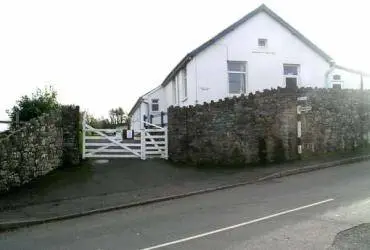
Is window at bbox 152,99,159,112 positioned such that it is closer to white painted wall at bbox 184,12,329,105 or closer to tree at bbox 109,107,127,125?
white painted wall at bbox 184,12,329,105

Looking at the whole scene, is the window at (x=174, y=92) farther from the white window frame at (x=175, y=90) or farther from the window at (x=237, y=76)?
the window at (x=237, y=76)

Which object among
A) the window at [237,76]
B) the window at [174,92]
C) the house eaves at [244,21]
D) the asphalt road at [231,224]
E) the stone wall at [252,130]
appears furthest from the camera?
the window at [174,92]

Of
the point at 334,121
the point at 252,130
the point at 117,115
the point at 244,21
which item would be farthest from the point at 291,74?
the point at 117,115

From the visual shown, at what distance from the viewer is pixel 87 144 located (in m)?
20.4

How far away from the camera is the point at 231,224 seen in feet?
30.0

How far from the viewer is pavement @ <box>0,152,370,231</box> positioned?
12.1 metres

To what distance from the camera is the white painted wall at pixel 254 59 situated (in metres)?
25.8

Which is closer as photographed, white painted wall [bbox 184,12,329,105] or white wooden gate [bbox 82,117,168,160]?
white wooden gate [bbox 82,117,168,160]

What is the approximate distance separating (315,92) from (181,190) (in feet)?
26.2

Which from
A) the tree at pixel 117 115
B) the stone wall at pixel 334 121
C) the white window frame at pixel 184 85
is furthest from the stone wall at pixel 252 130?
the tree at pixel 117 115

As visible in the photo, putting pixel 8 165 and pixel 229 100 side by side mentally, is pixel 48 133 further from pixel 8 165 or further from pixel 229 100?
pixel 229 100

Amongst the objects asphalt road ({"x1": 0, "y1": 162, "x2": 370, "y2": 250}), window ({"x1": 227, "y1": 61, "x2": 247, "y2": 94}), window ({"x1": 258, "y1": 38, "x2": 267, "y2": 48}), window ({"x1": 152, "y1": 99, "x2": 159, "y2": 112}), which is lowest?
asphalt road ({"x1": 0, "y1": 162, "x2": 370, "y2": 250})

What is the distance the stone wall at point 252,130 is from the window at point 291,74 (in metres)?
9.19

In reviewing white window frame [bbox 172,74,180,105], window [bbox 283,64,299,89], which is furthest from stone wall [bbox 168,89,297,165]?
white window frame [bbox 172,74,180,105]
